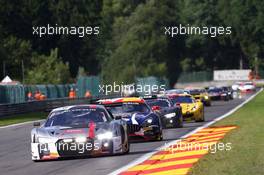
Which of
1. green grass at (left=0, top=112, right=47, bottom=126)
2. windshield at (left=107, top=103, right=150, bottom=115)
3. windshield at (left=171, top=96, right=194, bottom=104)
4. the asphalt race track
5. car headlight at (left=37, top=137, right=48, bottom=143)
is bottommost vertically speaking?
green grass at (left=0, top=112, right=47, bottom=126)

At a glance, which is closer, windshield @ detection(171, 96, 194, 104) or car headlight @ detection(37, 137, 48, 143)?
car headlight @ detection(37, 137, 48, 143)

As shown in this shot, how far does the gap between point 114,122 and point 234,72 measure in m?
93.2

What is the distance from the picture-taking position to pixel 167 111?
31.1 meters

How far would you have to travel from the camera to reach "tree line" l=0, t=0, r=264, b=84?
90.5 meters

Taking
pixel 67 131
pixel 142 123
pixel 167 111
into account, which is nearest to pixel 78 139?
pixel 67 131

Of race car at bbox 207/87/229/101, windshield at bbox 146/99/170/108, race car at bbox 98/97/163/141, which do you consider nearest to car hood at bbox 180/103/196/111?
windshield at bbox 146/99/170/108

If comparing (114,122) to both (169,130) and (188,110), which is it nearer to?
(169,130)

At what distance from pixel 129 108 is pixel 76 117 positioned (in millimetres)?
5033

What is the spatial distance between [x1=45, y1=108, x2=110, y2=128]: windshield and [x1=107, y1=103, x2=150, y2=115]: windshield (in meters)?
4.52

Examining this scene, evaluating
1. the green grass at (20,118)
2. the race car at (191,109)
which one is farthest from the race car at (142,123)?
the green grass at (20,118)

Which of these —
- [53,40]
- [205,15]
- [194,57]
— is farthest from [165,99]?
[194,57]

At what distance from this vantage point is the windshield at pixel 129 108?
25.0m

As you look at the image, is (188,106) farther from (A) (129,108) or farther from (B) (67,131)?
(B) (67,131)

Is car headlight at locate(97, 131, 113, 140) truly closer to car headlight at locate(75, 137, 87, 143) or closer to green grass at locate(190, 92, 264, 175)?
→ car headlight at locate(75, 137, 87, 143)
